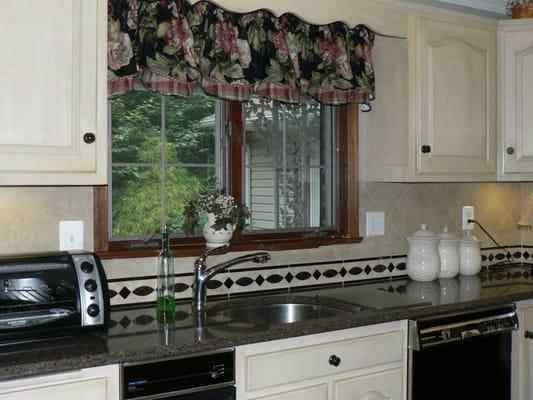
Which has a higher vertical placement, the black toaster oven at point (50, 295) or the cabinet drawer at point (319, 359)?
the black toaster oven at point (50, 295)

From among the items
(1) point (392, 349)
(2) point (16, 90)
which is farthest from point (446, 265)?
(2) point (16, 90)

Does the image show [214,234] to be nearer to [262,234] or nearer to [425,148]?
[262,234]

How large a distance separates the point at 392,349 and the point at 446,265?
84 centimetres

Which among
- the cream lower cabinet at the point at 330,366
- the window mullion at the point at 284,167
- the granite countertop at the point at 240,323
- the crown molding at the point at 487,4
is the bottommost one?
the cream lower cabinet at the point at 330,366

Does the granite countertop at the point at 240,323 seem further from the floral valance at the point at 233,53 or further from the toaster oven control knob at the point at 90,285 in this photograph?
the floral valance at the point at 233,53

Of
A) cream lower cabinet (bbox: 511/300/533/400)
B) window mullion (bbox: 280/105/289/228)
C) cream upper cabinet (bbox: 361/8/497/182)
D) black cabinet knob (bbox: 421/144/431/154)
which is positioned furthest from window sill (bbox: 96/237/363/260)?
cream lower cabinet (bbox: 511/300/533/400)

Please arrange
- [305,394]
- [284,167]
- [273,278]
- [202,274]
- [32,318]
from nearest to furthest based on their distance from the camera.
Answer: [32,318] < [305,394] < [202,274] < [273,278] < [284,167]

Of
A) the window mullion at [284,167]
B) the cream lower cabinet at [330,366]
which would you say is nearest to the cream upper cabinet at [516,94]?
the window mullion at [284,167]

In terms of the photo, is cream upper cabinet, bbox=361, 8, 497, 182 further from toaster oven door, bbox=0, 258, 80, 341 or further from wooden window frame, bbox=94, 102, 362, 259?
toaster oven door, bbox=0, 258, 80, 341

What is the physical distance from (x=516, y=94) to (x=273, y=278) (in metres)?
1.44

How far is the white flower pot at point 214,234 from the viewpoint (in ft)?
8.52

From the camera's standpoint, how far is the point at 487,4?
11.1 ft

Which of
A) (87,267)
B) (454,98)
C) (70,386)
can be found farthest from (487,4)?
(70,386)

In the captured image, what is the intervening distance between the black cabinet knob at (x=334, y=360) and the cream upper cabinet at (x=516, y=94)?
1395 mm
